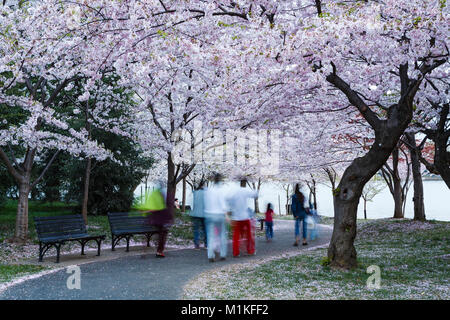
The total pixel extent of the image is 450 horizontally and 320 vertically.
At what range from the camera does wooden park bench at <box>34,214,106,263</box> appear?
9508 mm

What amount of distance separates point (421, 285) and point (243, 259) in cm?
429

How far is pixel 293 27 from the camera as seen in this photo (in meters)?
7.69

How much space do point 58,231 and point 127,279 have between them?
3.95m

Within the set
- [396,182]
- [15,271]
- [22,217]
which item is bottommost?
[15,271]

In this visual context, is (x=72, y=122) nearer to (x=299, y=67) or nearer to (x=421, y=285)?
(x=299, y=67)

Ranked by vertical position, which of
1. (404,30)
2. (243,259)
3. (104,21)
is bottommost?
(243,259)

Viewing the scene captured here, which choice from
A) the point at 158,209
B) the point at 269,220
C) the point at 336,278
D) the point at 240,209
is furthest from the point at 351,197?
the point at 269,220

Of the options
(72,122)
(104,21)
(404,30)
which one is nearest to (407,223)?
(404,30)

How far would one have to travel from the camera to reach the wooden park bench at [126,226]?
1105cm

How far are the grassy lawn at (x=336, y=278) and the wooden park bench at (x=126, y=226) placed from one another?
3926 millimetres

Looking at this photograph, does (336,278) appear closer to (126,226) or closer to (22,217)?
(126,226)

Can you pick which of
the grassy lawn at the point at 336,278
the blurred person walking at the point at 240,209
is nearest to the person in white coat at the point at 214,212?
the blurred person walking at the point at 240,209

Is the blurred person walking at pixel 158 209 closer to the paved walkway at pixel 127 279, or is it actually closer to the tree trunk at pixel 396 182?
the paved walkway at pixel 127 279

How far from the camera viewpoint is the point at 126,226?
1145 centimetres
